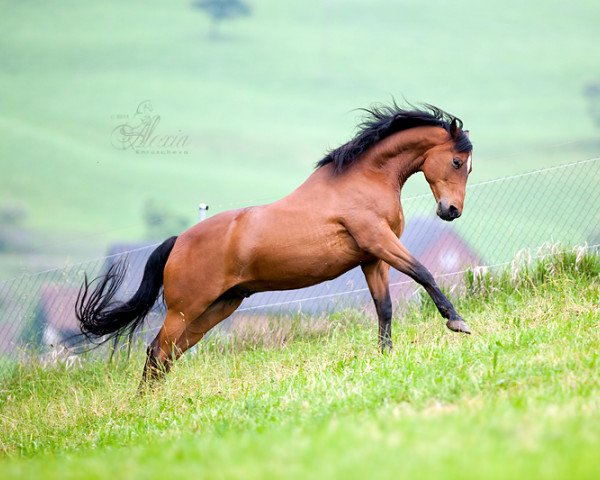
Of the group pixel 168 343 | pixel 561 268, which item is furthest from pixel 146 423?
pixel 561 268

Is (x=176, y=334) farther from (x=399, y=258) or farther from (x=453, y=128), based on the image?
(x=453, y=128)

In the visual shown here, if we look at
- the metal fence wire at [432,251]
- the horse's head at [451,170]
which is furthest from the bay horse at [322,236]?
the metal fence wire at [432,251]

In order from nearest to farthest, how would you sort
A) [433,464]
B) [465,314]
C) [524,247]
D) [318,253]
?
[433,464] < [318,253] < [465,314] < [524,247]

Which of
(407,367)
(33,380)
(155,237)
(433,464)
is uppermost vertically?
(433,464)

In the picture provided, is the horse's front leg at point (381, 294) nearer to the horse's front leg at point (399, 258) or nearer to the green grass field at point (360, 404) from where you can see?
the green grass field at point (360, 404)

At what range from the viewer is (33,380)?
29.1ft

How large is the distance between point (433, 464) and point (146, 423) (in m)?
3.57

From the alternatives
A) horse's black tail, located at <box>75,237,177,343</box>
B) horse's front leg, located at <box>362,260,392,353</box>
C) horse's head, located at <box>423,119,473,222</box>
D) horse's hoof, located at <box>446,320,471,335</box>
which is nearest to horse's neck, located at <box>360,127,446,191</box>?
horse's head, located at <box>423,119,473,222</box>

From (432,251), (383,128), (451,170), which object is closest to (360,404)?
(451,170)

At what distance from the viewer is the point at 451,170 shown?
23.5ft

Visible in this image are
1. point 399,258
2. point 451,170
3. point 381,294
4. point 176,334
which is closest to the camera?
point 399,258

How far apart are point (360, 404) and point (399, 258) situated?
2435mm

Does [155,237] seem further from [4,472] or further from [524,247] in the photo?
[4,472]

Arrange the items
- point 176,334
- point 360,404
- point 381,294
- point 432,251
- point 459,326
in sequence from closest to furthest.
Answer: point 360,404, point 459,326, point 381,294, point 176,334, point 432,251
